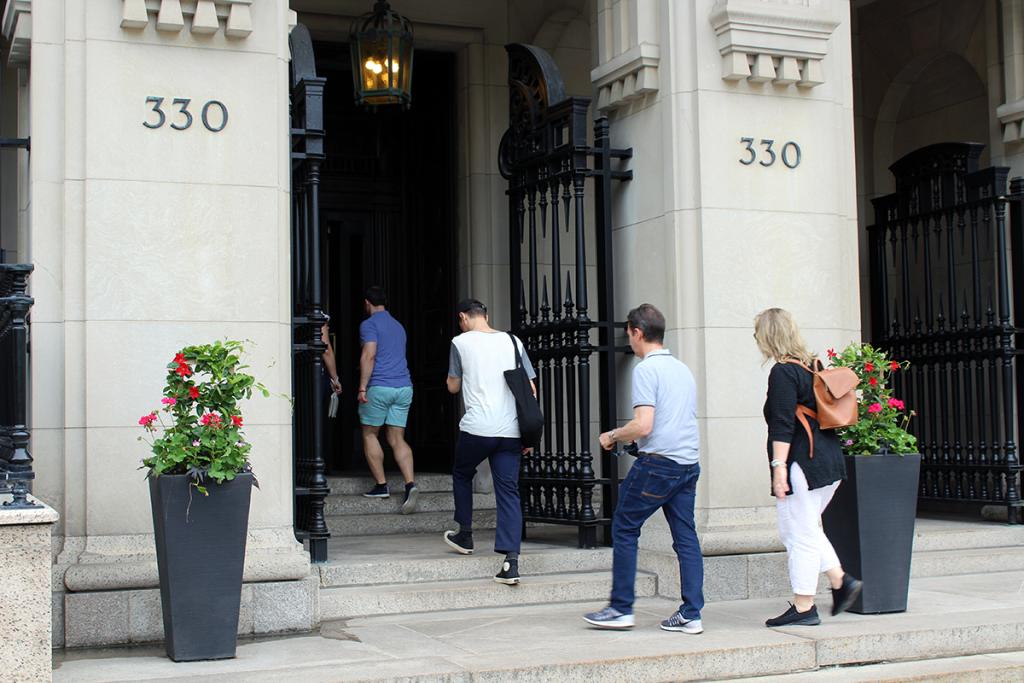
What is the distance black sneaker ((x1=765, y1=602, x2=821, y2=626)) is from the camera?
7320 mm

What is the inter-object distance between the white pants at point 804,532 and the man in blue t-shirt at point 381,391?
3936mm

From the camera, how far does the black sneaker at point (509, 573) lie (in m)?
8.22

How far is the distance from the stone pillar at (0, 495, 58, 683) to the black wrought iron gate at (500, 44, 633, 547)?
13.7 ft

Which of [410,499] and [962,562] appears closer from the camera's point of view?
[962,562]

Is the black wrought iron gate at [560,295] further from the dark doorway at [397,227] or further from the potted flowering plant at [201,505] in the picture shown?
the potted flowering plant at [201,505]

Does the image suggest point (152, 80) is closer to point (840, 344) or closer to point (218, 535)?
point (218, 535)

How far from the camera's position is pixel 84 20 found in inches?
292

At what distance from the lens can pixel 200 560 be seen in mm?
6621

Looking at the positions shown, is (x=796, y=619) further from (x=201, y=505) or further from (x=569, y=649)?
(x=201, y=505)

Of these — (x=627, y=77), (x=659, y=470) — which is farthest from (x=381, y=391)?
(x=659, y=470)

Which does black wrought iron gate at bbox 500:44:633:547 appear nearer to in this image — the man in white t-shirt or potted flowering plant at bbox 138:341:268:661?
the man in white t-shirt

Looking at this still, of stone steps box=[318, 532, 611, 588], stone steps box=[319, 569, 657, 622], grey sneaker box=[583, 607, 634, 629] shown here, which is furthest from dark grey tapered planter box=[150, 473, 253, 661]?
grey sneaker box=[583, 607, 634, 629]

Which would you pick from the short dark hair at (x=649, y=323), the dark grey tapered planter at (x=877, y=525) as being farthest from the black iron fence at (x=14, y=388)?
the dark grey tapered planter at (x=877, y=525)

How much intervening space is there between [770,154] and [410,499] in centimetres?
390
